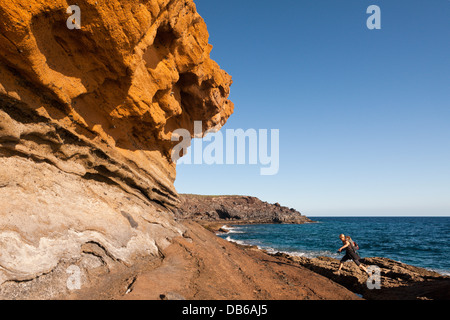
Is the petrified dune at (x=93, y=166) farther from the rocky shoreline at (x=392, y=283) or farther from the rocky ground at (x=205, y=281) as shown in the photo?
the rocky shoreline at (x=392, y=283)

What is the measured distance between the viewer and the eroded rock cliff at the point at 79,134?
18.7 ft

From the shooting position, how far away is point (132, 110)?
1016cm

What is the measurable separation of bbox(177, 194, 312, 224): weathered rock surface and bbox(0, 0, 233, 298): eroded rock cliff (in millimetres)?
63959

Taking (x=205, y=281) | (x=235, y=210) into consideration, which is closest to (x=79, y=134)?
(x=205, y=281)

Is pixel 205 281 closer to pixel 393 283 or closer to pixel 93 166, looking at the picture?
pixel 93 166

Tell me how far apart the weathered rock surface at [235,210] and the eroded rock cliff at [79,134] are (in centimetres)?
6396

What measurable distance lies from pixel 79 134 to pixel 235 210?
80.9 meters

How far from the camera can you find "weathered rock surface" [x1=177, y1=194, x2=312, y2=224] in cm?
7919

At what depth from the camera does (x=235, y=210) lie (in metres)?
86.6

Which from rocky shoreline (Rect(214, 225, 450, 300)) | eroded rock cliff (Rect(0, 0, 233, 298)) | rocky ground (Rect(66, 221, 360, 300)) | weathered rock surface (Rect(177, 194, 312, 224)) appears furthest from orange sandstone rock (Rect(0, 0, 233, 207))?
weathered rock surface (Rect(177, 194, 312, 224))

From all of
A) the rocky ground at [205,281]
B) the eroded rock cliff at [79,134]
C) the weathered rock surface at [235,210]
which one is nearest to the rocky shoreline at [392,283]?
the rocky ground at [205,281]

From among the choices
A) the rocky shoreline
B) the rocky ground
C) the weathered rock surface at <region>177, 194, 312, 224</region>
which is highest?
the rocky ground

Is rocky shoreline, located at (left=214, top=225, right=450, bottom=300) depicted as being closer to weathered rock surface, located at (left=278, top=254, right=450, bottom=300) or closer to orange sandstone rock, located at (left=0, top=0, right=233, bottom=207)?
weathered rock surface, located at (left=278, top=254, right=450, bottom=300)
